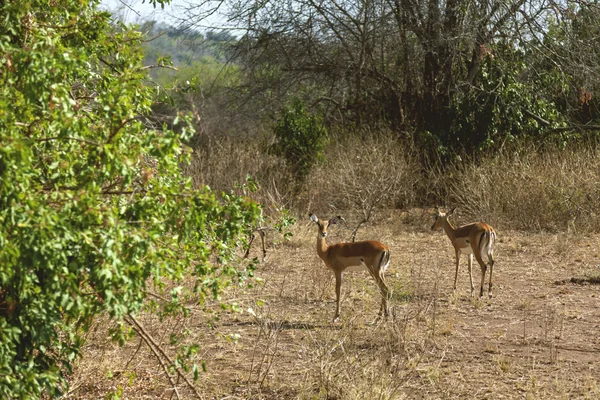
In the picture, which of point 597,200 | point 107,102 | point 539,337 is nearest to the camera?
point 107,102

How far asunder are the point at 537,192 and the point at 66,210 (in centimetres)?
1119

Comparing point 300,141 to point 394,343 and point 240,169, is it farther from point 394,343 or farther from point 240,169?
point 394,343

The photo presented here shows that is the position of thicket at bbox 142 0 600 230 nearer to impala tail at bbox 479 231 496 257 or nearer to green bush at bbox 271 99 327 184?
green bush at bbox 271 99 327 184

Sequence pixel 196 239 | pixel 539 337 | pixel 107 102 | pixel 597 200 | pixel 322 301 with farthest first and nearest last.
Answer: pixel 597 200, pixel 322 301, pixel 539 337, pixel 196 239, pixel 107 102

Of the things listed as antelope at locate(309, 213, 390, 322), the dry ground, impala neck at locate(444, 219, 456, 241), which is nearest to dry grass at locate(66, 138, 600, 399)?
the dry ground

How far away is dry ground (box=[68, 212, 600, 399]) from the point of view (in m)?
5.90

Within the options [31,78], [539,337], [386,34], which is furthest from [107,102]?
[386,34]

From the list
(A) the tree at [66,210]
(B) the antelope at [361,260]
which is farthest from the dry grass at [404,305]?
(A) the tree at [66,210]

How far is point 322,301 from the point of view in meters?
8.98

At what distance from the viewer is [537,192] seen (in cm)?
1363

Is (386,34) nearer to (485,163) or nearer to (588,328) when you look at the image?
(485,163)

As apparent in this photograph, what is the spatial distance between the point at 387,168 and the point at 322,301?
606cm

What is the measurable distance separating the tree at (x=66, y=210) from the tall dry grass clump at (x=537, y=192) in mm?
9512

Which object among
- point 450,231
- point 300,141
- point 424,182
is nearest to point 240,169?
point 300,141
